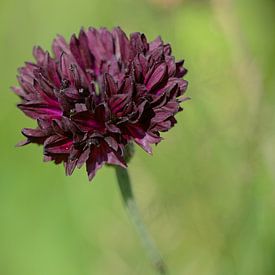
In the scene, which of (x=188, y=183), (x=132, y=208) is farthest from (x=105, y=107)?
(x=188, y=183)

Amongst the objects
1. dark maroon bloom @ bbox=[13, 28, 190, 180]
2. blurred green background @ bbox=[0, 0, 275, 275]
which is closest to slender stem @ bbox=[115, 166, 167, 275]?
dark maroon bloom @ bbox=[13, 28, 190, 180]

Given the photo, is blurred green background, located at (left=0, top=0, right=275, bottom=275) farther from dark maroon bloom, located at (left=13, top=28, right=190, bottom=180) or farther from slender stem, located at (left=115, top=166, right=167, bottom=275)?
dark maroon bloom, located at (left=13, top=28, right=190, bottom=180)

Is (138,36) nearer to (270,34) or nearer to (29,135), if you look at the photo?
(29,135)

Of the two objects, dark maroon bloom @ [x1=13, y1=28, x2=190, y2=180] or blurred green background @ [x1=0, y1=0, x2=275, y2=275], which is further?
blurred green background @ [x1=0, y1=0, x2=275, y2=275]

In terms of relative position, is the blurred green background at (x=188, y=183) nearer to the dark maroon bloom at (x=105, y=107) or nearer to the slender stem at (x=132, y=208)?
the slender stem at (x=132, y=208)

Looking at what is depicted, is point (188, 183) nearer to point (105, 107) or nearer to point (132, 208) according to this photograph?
point (132, 208)
